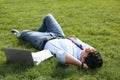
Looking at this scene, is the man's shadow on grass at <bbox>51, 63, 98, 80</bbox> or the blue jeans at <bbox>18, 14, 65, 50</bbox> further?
the blue jeans at <bbox>18, 14, 65, 50</bbox>

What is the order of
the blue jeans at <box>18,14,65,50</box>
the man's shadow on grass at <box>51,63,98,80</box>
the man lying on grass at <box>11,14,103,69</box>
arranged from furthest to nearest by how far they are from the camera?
the blue jeans at <box>18,14,65,50</box> < the man lying on grass at <box>11,14,103,69</box> < the man's shadow on grass at <box>51,63,98,80</box>

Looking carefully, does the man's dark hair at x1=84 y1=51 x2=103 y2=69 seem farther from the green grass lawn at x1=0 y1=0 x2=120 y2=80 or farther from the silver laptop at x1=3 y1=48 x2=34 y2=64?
the silver laptop at x1=3 y1=48 x2=34 y2=64

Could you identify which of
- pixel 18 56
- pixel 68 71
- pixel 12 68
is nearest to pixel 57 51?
pixel 68 71

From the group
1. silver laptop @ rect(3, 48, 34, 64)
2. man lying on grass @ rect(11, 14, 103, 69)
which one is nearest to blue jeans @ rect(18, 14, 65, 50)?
man lying on grass @ rect(11, 14, 103, 69)

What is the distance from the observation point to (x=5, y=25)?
7273 millimetres

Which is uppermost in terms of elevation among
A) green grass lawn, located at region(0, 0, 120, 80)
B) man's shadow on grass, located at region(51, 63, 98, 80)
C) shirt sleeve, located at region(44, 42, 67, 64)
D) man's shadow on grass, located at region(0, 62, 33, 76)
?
shirt sleeve, located at region(44, 42, 67, 64)

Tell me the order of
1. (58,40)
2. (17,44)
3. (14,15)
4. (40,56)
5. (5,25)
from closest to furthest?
(40,56) → (58,40) → (17,44) → (5,25) → (14,15)

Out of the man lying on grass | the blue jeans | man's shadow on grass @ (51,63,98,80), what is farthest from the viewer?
the blue jeans

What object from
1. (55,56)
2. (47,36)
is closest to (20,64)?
(55,56)

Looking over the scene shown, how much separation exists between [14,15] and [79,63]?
396 centimetres

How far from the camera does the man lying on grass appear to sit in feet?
15.3

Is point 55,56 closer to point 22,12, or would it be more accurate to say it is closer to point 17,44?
point 17,44

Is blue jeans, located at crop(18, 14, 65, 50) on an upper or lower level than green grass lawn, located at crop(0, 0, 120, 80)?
upper

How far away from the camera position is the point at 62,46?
514cm
